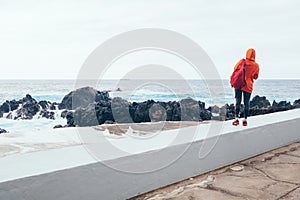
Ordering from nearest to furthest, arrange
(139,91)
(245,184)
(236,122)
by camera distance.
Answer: (245,184) → (236,122) → (139,91)

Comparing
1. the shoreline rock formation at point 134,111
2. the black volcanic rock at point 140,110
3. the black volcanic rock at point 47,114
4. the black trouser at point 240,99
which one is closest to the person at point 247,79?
the black trouser at point 240,99

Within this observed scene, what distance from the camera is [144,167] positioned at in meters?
2.23

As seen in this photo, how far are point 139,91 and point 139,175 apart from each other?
7575 millimetres

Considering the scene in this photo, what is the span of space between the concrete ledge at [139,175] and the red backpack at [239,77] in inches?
18.3

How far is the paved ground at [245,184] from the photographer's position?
2176 mm

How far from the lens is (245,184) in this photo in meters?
2.40

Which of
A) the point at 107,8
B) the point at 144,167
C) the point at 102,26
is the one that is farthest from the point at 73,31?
the point at 144,167

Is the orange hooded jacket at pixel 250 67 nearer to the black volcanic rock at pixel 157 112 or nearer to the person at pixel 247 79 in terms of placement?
the person at pixel 247 79

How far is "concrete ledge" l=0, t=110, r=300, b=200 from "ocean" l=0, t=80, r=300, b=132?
27.3 inches

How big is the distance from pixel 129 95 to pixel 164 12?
3.09 metres

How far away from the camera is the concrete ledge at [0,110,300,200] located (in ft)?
5.52

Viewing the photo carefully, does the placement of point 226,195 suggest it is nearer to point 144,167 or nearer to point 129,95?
point 144,167

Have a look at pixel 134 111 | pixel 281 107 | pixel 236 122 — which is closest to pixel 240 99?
pixel 236 122

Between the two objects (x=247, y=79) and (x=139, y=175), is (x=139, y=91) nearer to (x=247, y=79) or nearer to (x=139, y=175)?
(x=247, y=79)
